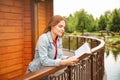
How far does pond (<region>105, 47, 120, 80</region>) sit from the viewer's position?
349 inches

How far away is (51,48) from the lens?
239 centimetres

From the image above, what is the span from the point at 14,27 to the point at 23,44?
504mm

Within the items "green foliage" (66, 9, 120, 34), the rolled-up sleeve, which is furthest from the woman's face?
"green foliage" (66, 9, 120, 34)

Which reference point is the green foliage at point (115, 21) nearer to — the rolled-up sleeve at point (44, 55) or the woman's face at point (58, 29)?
the woman's face at point (58, 29)

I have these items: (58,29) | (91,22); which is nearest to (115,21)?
(91,22)

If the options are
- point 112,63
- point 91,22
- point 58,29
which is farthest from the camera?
point 91,22

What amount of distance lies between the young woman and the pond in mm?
6081

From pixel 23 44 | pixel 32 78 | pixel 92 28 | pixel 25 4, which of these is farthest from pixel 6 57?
pixel 92 28

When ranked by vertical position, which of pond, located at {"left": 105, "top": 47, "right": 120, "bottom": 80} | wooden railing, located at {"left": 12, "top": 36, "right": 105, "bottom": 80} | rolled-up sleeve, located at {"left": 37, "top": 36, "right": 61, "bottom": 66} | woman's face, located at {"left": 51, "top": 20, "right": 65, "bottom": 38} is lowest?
pond, located at {"left": 105, "top": 47, "right": 120, "bottom": 80}

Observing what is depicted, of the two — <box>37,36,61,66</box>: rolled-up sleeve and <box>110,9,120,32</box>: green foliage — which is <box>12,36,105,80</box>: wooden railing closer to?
<box>37,36,61,66</box>: rolled-up sleeve

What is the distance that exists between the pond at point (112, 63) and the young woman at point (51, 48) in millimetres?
6081

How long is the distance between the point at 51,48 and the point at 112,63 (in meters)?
9.08

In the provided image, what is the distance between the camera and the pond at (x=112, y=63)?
8875 mm

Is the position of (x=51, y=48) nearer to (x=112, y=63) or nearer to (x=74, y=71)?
(x=74, y=71)
